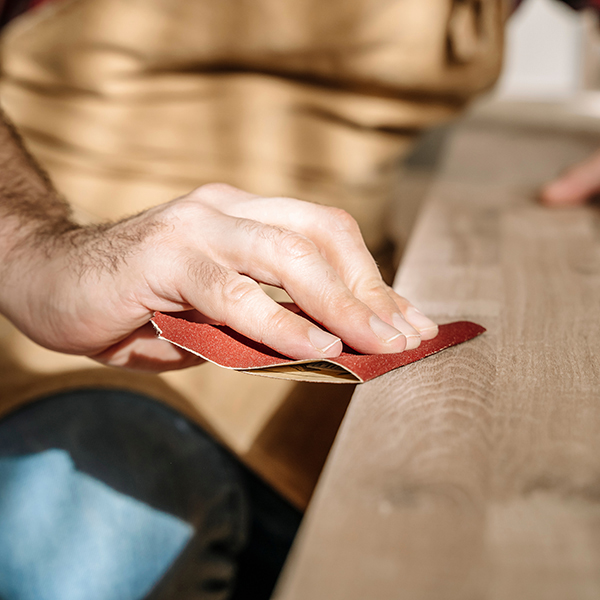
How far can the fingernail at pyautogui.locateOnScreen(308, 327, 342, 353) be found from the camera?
1.20ft

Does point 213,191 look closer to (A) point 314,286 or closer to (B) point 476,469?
(A) point 314,286

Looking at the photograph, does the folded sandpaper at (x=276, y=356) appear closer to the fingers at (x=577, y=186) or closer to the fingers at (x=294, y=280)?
the fingers at (x=294, y=280)

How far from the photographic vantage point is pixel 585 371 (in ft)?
1.23

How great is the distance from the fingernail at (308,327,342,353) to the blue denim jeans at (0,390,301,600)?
37 centimetres

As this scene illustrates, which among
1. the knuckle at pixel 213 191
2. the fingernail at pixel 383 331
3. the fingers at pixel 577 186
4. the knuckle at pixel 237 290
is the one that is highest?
the knuckle at pixel 213 191

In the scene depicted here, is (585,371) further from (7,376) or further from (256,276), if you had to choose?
(7,376)

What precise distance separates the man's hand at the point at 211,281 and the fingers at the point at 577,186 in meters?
0.57

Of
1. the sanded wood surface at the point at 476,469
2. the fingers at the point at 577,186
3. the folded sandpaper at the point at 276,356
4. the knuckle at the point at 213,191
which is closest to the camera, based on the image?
the sanded wood surface at the point at 476,469

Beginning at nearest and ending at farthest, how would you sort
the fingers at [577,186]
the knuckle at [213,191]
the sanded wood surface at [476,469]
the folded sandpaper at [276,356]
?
the sanded wood surface at [476,469] → the folded sandpaper at [276,356] → the knuckle at [213,191] → the fingers at [577,186]

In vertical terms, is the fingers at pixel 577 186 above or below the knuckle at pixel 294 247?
below

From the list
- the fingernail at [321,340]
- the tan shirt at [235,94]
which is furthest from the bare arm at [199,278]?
the tan shirt at [235,94]

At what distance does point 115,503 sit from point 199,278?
0.34 m

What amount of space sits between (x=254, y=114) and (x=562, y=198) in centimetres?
56

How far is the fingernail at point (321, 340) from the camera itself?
367 mm
